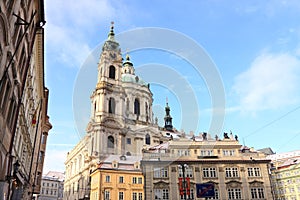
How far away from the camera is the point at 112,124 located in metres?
69.6

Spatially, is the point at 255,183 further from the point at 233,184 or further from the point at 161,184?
the point at 161,184

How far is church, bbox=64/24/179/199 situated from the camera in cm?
6712

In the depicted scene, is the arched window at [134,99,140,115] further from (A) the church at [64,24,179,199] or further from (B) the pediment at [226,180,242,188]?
(B) the pediment at [226,180,242,188]

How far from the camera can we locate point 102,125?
67.9 m

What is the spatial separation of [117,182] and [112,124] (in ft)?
74.4

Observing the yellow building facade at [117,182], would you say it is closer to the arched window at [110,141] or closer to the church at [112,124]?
the church at [112,124]

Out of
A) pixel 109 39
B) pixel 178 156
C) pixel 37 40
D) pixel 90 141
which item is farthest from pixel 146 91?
pixel 37 40

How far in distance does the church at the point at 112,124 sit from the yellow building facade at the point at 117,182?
437 inches

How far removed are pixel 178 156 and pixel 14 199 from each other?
30.8 meters

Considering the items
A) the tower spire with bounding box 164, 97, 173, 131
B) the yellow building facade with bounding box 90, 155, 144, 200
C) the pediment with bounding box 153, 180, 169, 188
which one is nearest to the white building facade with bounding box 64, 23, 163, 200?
the tower spire with bounding box 164, 97, 173, 131

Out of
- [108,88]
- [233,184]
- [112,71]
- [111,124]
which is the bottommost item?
[233,184]

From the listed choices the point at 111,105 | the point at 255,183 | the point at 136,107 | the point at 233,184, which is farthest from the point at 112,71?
the point at 255,183

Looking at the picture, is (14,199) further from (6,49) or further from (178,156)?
(178,156)

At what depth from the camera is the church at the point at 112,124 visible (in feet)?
220
